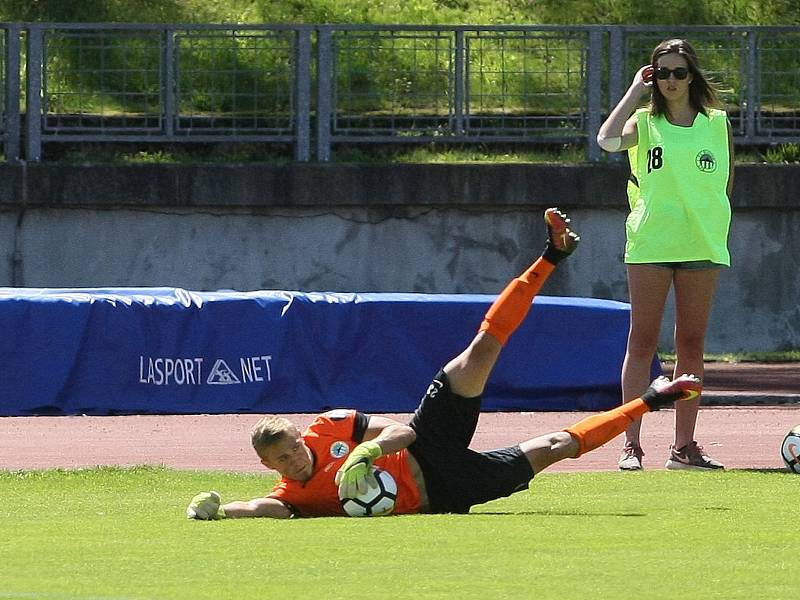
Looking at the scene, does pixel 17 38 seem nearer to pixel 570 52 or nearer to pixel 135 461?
pixel 570 52

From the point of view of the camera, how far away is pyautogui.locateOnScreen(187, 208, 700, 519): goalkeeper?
778 centimetres

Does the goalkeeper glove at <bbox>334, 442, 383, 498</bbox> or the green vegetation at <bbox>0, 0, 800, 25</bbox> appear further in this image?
the green vegetation at <bbox>0, 0, 800, 25</bbox>

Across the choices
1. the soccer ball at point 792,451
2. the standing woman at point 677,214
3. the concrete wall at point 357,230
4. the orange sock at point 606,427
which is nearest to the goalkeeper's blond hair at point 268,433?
the orange sock at point 606,427

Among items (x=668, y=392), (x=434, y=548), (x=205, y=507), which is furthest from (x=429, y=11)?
(x=434, y=548)

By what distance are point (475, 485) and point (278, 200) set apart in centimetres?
1105

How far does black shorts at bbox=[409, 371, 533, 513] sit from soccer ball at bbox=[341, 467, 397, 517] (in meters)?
0.17

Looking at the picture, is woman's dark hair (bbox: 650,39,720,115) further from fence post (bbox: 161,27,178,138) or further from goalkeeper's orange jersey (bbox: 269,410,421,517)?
fence post (bbox: 161,27,178,138)

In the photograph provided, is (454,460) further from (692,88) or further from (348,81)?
(348,81)

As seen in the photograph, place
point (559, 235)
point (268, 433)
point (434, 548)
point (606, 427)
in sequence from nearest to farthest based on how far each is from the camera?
point (434, 548)
point (268, 433)
point (606, 427)
point (559, 235)

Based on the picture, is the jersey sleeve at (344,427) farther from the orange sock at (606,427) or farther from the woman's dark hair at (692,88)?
the woman's dark hair at (692,88)

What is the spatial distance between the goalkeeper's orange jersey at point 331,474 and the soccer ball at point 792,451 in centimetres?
247

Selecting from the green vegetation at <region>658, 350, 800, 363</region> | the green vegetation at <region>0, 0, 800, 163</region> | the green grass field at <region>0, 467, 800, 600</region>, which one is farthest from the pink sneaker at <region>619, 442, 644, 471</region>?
the green vegetation at <region>0, 0, 800, 163</region>

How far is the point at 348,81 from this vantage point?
19.4 m

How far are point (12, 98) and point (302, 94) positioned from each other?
2.92 m
